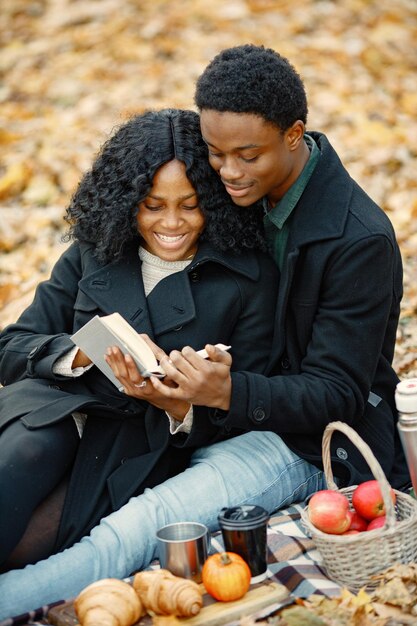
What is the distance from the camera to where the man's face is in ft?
9.94

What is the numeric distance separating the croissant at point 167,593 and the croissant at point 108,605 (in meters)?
0.03

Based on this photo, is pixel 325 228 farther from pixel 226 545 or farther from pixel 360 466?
pixel 226 545

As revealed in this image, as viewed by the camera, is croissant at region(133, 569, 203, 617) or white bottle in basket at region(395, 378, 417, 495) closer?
croissant at region(133, 569, 203, 617)

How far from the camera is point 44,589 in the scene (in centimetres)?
294

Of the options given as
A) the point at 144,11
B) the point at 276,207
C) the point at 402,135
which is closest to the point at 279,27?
the point at 144,11

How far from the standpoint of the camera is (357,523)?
3.04 meters

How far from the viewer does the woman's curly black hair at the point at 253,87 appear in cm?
300

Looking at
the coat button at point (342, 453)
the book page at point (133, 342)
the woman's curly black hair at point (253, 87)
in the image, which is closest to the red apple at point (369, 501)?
the coat button at point (342, 453)

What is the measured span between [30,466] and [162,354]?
61cm

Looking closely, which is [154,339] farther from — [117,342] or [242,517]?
[242,517]

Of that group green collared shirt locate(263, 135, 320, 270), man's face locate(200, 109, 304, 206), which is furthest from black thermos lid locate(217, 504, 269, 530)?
man's face locate(200, 109, 304, 206)

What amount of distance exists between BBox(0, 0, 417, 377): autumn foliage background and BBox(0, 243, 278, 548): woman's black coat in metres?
2.34

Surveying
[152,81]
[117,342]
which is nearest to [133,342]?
[117,342]

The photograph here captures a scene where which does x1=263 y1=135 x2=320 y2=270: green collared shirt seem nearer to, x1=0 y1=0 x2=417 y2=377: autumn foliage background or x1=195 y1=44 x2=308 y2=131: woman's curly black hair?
x1=195 y1=44 x2=308 y2=131: woman's curly black hair
